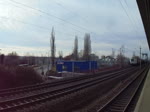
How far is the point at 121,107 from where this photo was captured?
503 inches

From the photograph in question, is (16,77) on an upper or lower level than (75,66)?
lower

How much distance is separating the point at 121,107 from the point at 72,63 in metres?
29.2

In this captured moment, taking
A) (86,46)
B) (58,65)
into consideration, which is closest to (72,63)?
Result: (58,65)

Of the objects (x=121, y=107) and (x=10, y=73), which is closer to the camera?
(x=121, y=107)

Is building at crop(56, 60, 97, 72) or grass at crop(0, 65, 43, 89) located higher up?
building at crop(56, 60, 97, 72)

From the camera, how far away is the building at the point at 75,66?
41.5 metres

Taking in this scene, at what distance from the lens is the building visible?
4148 centimetres

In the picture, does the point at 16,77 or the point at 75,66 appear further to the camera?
the point at 75,66

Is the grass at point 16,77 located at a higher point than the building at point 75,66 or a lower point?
lower

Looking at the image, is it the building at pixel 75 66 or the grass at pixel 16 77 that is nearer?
the grass at pixel 16 77

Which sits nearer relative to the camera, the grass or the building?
the grass

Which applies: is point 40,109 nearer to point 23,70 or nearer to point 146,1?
point 146,1

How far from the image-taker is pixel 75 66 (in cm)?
4541

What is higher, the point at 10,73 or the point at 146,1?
the point at 146,1
